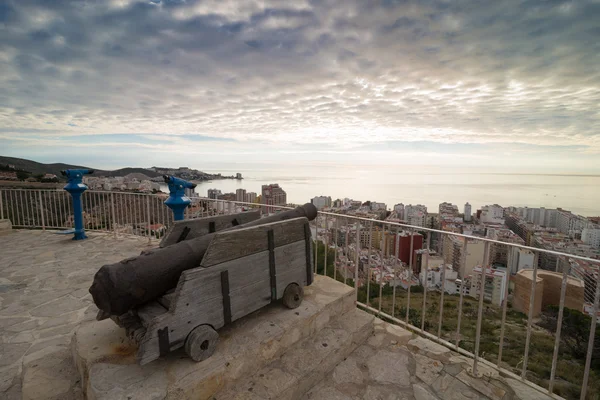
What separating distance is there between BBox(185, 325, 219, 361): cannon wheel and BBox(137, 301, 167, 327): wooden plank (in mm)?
293

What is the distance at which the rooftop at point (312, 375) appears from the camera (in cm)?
221

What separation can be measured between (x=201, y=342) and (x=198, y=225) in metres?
1.28

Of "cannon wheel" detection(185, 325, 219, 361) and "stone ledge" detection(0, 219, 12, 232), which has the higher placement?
"cannon wheel" detection(185, 325, 219, 361)

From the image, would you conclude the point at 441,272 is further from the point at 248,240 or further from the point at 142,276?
the point at 142,276

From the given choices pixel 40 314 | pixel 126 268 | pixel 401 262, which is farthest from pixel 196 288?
pixel 40 314

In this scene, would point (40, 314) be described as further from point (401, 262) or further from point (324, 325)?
point (401, 262)

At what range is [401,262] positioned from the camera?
3.46 m

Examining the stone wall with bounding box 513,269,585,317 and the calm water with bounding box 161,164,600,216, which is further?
the calm water with bounding box 161,164,600,216

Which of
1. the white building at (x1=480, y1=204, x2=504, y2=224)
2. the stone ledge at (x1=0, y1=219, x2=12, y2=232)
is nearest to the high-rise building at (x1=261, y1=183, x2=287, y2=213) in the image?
the white building at (x1=480, y1=204, x2=504, y2=224)

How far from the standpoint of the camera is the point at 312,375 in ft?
7.67

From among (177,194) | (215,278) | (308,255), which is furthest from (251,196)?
(215,278)

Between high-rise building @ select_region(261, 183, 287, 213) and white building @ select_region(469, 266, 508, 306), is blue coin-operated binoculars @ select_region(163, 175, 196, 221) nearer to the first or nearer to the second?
high-rise building @ select_region(261, 183, 287, 213)

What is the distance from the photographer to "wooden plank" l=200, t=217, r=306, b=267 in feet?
6.56

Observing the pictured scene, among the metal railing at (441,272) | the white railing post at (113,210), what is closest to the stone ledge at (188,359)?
the metal railing at (441,272)
